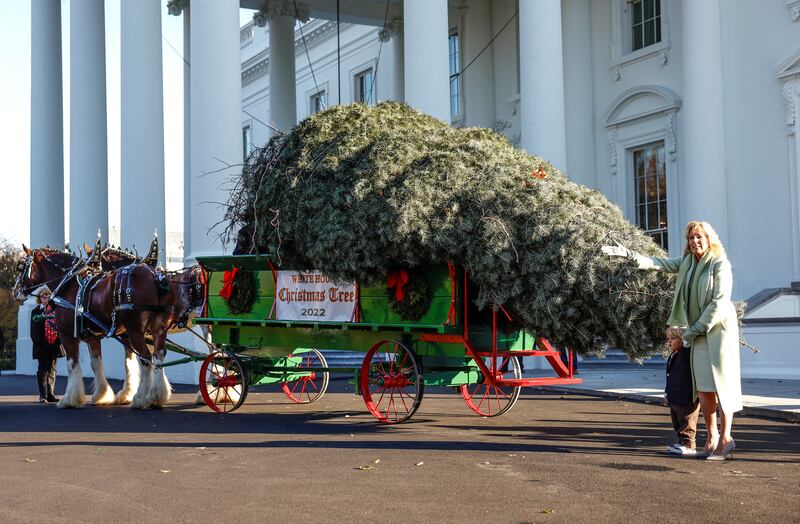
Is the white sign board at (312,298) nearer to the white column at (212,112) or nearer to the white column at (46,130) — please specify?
the white column at (212,112)

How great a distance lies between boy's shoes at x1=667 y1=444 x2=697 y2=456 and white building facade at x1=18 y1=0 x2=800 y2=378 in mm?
9032

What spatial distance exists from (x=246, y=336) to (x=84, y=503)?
5469 mm

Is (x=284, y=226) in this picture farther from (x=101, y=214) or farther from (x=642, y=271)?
(x=101, y=214)

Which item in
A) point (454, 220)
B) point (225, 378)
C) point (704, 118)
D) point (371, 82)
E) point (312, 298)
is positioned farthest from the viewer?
point (371, 82)

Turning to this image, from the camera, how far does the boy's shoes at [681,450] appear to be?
8.03m

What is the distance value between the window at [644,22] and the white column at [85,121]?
13207 millimetres

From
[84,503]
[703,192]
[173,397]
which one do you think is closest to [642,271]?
[84,503]

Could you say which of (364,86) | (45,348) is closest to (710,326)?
(45,348)

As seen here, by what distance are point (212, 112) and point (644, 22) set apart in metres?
10.9

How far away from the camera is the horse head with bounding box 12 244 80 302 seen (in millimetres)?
14031

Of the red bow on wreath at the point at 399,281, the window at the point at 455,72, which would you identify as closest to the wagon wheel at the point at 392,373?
the red bow on wreath at the point at 399,281

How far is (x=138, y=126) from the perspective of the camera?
20844 millimetres

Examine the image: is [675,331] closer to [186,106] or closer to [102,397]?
[102,397]

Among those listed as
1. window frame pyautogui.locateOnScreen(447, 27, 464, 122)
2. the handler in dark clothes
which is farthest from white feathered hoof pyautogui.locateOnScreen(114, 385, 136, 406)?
window frame pyautogui.locateOnScreen(447, 27, 464, 122)
